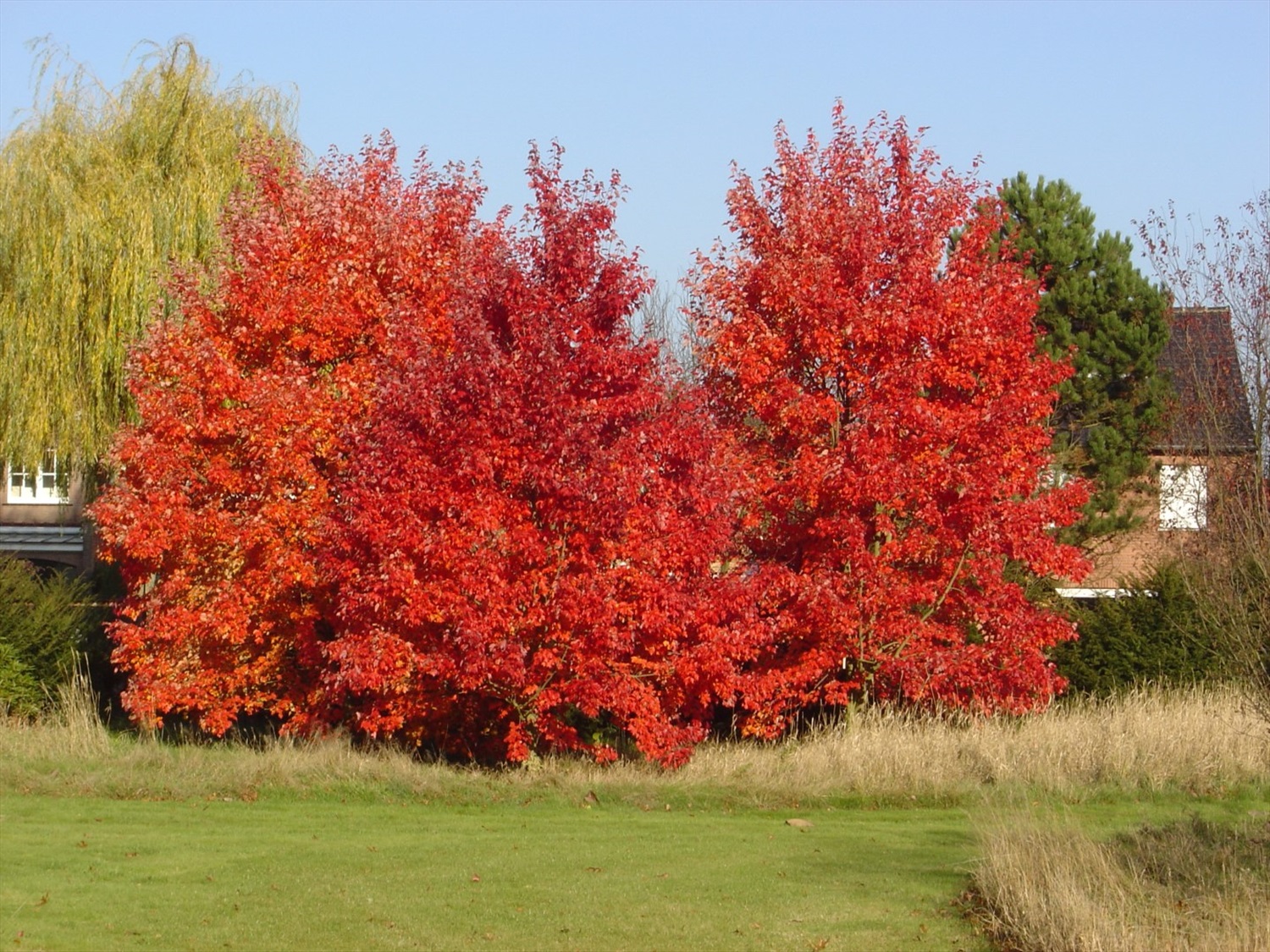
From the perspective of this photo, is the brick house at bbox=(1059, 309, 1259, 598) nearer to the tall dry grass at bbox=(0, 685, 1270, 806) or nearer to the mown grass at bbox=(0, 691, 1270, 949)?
the mown grass at bbox=(0, 691, 1270, 949)

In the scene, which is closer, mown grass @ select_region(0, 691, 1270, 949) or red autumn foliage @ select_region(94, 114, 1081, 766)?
mown grass @ select_region(0, 691, 1270, 949)

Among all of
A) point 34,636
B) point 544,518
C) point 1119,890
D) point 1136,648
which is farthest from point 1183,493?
point 34,636

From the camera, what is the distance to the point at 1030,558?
53.3ft

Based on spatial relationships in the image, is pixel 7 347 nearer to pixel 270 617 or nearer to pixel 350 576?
pixel 270 617

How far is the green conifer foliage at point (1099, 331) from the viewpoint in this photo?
2559cm

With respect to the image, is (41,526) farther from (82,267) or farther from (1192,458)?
(1192,458)

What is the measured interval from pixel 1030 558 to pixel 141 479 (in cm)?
987

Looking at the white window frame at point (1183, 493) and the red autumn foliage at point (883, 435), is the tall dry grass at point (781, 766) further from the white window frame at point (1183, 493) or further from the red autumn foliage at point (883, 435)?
the white window frame at point (1183, 493)

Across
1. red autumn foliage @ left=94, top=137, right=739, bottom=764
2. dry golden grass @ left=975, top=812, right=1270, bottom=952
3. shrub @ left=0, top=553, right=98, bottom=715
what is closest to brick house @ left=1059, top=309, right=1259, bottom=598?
red autumn foliage @ left=94, top=137, right=739, bottom=764

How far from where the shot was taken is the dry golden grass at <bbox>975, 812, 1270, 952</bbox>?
26.4 feet

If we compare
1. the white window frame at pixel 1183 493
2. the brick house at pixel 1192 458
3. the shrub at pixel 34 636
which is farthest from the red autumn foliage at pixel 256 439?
the white window frame at pixel 1183 493

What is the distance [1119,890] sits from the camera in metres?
8.80

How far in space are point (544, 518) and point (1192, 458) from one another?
632 inches

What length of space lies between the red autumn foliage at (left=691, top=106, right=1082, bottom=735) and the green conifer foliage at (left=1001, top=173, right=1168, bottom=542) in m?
8.92
